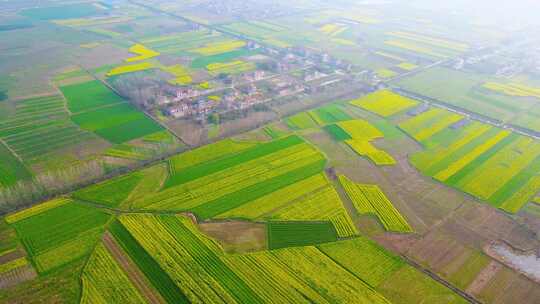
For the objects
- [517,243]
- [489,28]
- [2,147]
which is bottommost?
[2,147]

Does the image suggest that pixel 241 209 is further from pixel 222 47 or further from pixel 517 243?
pixel 222 47

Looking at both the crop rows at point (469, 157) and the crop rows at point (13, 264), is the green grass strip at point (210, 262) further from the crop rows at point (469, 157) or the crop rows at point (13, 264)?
the crop rows at point (469, 157)

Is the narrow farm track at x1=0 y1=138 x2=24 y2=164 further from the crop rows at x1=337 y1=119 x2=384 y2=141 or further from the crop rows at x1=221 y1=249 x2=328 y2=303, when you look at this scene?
the crop rows at x1=337 y1=119 x2=384 y2=141

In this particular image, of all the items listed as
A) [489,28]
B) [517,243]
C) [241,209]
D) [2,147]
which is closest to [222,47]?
[2,147]

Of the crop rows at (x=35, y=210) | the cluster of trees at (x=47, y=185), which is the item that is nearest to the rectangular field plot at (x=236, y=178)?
the crop rows at (x=35, y=210)

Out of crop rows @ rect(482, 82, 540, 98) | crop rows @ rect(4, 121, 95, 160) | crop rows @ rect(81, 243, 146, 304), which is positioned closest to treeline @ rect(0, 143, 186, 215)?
crop rows @ rect(4, 121, 95, 160)
